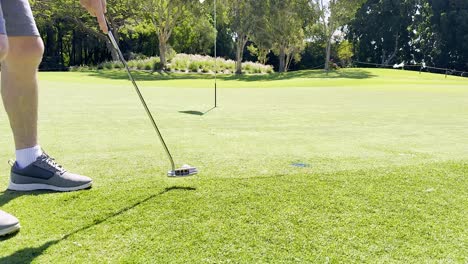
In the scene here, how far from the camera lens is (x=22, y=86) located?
98.0 inches

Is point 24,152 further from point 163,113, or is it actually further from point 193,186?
point 163,113

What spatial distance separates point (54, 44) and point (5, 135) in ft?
156

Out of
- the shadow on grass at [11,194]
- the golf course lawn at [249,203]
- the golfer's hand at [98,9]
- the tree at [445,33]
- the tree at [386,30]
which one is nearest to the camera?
the golf course lawn at [249,203]

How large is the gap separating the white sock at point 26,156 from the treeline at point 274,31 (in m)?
27.0

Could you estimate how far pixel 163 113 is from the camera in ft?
21.6

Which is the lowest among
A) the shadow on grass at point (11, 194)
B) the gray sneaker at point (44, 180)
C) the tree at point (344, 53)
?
the shadow on grass at point (11, 194)

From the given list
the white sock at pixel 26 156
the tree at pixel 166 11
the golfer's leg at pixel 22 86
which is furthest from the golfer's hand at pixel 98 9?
the tree at pixel 166 11

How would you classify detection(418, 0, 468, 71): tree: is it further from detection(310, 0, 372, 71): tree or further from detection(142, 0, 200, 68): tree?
detection(142, 0, 200, 68): tree

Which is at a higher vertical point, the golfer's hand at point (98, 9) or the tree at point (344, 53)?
the tree at point (344, 53)

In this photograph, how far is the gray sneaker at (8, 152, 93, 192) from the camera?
94.9 inches

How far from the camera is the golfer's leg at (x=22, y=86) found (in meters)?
2.44

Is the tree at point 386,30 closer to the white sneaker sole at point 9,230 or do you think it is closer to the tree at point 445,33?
the tree at point 445,33

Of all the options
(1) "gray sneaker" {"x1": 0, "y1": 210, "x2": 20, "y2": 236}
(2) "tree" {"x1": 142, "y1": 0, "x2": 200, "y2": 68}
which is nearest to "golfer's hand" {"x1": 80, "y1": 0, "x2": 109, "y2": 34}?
(1) "gray sneaker" {"x1": 0, "y1": 210, "x2": 20, "y2": 236}

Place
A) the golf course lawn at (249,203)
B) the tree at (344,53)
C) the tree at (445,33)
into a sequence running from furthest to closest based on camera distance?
the tree at (344,53) < the tree at (445,33) < the golf course lawn at (249,203)
